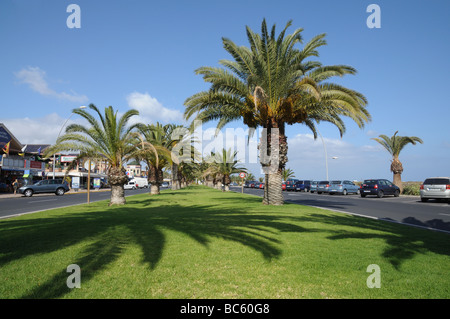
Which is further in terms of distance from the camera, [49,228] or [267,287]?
[49,228]

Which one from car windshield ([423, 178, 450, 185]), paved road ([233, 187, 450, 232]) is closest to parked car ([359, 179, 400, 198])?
car windshield ([423, 178, 450, 185])

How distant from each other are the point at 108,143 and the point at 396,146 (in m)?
33.1

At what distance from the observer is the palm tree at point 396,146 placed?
33719 millimetres

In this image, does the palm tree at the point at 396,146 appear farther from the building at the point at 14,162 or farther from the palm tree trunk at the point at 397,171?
the building at the point at 14,162

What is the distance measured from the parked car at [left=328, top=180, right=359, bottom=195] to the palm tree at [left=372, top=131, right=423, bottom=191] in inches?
201

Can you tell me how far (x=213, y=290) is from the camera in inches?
138

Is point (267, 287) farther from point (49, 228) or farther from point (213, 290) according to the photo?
point (49, 228)

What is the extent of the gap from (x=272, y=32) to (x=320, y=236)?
10.7m

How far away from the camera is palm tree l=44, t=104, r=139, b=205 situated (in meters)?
15.6
